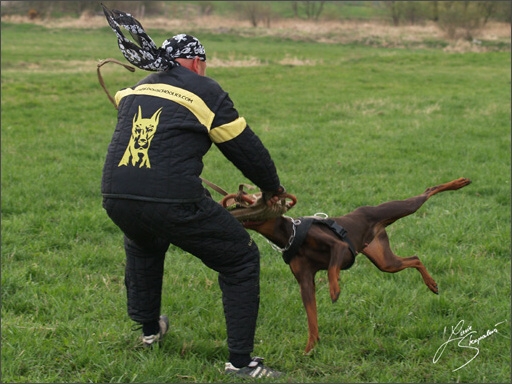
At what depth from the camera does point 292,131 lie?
11906 mm

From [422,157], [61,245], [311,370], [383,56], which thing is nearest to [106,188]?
[311,370]

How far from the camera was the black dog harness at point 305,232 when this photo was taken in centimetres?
400

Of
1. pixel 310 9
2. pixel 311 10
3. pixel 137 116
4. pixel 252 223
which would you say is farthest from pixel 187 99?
pixel 310 9

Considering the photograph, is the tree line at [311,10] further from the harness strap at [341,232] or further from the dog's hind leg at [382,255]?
the harness strap at [341,232]

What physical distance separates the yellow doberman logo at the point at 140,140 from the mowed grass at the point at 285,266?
4.18 ft

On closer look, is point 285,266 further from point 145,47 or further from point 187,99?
point 145,47

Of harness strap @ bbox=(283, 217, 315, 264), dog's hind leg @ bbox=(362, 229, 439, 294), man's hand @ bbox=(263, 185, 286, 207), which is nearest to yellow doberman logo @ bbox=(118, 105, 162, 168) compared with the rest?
man's hand @ bbox=(263, 185, 286, 207)

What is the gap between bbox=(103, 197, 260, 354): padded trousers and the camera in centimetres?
354

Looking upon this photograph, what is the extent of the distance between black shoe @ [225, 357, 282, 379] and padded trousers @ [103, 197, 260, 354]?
120 millimetres

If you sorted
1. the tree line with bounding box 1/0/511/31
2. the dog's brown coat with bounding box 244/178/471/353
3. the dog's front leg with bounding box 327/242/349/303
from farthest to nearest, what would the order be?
1. the tree line with bounding box 1/0/511/31
2. the dog's brown coat with bounding box 244/178/471/353
3. the dog's front leg with bounding box 327/242/349/303

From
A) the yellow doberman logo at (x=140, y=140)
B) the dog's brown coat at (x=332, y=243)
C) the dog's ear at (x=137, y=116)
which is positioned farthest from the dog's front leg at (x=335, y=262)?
the dog's ear at (x=137, y=116)

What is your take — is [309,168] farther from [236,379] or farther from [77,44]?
Result: [77,44]

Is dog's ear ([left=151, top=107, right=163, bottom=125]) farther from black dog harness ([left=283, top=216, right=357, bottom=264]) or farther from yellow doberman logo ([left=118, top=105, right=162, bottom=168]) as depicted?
black dog harness ([left=283, top=216, right=357, bottom=264])

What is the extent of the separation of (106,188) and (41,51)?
24.2m
